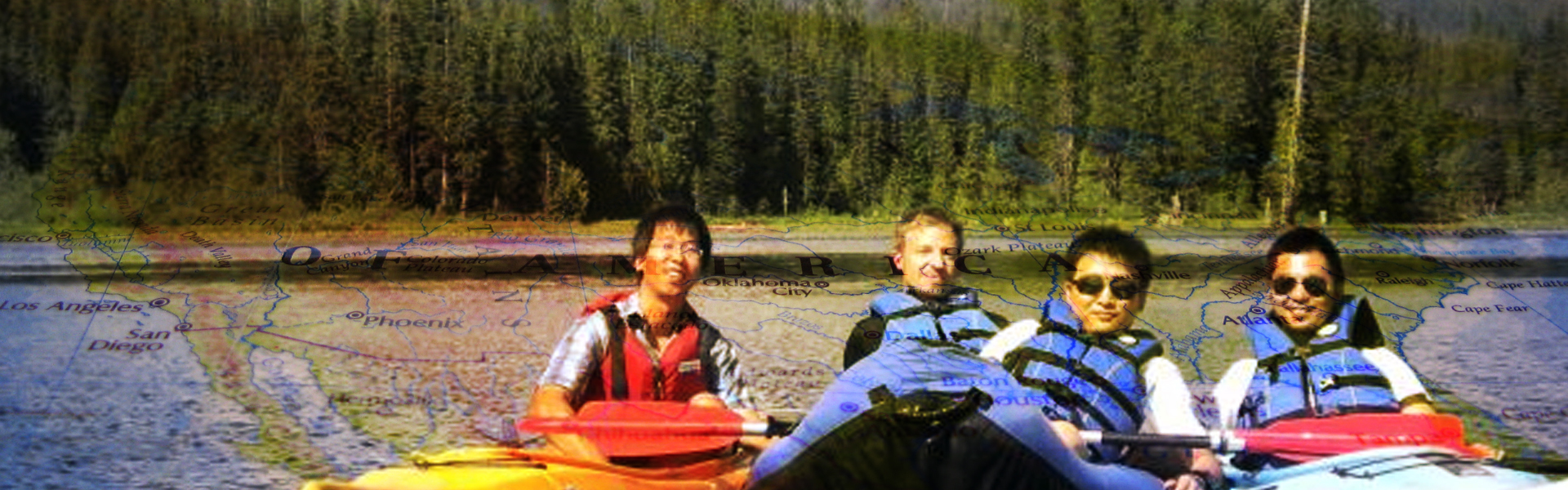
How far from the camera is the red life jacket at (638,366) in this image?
1.77 meters

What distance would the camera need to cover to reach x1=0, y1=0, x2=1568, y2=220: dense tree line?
160 cm

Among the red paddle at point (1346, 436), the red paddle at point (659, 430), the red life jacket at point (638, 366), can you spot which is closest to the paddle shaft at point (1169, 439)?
the red paddle at point (1346, 436)

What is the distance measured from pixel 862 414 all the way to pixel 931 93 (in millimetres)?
381

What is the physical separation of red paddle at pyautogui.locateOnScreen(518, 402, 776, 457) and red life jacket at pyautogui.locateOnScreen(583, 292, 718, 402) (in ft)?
0.15

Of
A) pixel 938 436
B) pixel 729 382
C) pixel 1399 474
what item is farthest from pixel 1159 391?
pixel 729 382

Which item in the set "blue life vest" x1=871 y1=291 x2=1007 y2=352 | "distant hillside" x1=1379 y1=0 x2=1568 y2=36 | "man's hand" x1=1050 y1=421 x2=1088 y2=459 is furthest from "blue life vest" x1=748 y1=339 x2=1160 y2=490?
"distant hillside" x1=1379 y1=0 x2=1568 y2=36

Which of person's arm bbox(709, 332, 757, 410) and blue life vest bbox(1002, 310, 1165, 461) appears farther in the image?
person's arm bbox(709, 332, 757, 410)

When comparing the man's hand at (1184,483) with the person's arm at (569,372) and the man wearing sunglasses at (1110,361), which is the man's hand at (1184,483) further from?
the person's arm at (569,372)

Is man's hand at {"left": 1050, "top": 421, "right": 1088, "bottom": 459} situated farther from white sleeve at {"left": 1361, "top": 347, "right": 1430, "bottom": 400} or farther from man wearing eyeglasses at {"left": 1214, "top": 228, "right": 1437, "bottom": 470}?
white sleeve at {"left": 1361, "top": 347, "right": 1430, "bottom": 400}

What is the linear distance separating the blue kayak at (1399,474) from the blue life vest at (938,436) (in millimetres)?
185

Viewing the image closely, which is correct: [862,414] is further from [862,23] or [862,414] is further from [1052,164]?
[862,23]

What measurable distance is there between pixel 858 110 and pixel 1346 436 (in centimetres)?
64

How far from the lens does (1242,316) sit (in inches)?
70.1

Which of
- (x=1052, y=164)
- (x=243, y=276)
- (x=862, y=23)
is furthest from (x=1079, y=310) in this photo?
(x=243, y=276)
